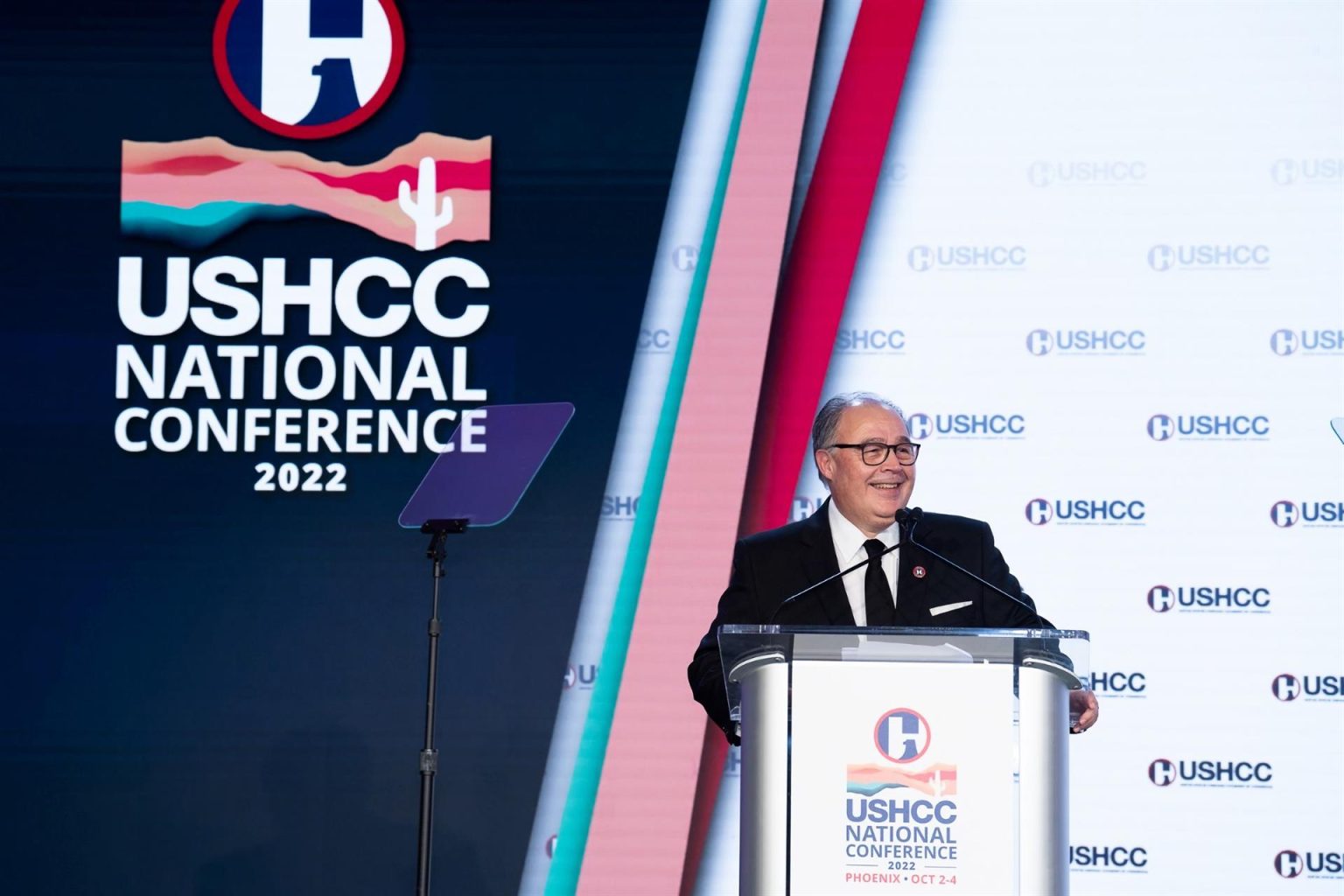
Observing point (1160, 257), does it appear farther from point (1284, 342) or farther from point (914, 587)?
point (914, 587)

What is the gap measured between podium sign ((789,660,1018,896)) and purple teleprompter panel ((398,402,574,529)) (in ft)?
8.49

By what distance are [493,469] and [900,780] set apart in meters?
2.70

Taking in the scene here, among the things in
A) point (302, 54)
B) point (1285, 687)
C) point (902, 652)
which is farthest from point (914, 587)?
point (302, 54)

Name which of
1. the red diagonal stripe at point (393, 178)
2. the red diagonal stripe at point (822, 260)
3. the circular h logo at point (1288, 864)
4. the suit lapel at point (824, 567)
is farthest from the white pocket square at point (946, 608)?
the red diagonal stripe at point (393, 178)

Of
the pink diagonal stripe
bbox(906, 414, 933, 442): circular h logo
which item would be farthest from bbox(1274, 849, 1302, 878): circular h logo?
the pink diagonal stripe

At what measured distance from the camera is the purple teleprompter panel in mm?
4633

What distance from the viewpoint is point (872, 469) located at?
2.94 m

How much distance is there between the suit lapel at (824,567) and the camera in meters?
2.88

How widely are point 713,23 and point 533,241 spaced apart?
0.87 metres

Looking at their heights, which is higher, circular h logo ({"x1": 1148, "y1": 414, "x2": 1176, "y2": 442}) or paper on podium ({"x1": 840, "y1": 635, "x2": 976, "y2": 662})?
circular h logo ({"x1": 1148, "y1": 414, "x2": 1176, "y2": 442})

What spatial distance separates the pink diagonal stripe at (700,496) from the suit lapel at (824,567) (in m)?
1.56

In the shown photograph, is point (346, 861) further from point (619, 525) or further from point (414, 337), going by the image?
point (414, 337)

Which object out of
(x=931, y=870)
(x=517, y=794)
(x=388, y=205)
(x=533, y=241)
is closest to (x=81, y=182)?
(x=388, y=205)

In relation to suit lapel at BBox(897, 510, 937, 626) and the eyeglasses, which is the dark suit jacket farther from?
the eyeglasses
